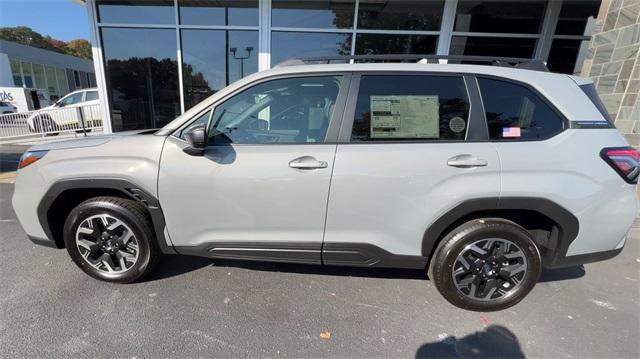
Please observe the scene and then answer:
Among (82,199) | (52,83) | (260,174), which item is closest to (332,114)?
(260,174)

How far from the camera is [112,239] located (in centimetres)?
259

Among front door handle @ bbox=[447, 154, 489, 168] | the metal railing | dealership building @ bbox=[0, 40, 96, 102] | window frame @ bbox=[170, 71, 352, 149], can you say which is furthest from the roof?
front door handle @ bbox=[447, 154, 489, 168]

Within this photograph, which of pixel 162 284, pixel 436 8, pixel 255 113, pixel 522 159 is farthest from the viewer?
pixel 436 8

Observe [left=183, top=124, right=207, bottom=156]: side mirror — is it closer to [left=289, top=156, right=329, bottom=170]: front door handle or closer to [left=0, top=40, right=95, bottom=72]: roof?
[left=289, top=156, right=329, bottom=170]: front door handle

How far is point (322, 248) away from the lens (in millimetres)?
2400

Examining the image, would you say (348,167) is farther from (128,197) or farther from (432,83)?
(128,197)

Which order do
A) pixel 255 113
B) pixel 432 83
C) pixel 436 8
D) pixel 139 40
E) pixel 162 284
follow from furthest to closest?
pixel 139 40, pixel 436 8, pixel 162 284, pixel 255 113, pixel 432 83

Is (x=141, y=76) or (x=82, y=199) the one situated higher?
(x=141, y=76)

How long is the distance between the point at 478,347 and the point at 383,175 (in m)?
1.33

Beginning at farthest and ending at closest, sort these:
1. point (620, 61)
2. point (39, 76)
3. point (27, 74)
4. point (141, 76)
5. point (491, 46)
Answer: point (39, 76) < point (27, 74) < point (141, 76) < point (491, 46) < point (620, 61)

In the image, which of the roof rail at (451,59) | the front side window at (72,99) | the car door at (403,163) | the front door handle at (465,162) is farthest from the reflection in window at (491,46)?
the front side window at (72,99)

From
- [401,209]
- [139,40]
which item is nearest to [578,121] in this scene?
[401,209]

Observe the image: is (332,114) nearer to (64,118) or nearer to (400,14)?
(400,14)

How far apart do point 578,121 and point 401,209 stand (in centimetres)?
138
